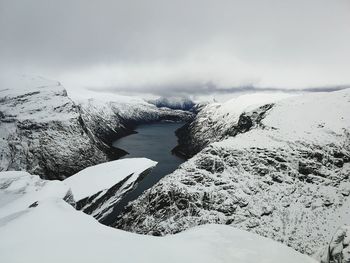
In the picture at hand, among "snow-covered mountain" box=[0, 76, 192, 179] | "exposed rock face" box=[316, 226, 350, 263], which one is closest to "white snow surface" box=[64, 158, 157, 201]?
"snow-covered mountain" box=[0, 76, 192, 179]

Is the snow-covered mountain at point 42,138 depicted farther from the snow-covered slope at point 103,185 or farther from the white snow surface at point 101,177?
the snow-covered slope at point 103,185

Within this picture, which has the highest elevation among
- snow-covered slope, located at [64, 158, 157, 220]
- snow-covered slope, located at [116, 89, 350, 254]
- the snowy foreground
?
the snowy foreground

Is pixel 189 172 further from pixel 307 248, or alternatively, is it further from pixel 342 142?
pixel 342 142

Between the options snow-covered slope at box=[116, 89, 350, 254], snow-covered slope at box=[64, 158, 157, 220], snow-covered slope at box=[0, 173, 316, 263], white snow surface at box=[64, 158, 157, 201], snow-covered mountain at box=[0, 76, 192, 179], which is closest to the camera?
snow-covered slope at box=[0, 173, 316, 263]

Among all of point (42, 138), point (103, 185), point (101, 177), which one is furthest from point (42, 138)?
point (103, 185)

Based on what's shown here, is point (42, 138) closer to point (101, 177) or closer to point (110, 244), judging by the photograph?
point (101, 177)

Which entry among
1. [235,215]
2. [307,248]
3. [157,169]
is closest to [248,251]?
[307,248]

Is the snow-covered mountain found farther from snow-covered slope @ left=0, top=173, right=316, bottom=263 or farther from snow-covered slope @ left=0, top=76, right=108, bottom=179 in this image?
snow-covered slope @ left=0, top=173, right=316, bottom=263
